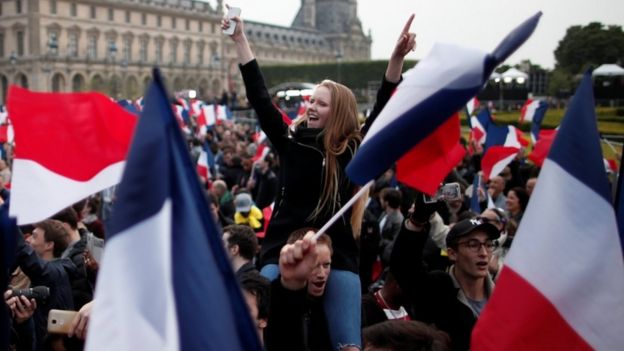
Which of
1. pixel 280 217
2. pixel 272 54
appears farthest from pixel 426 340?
pixel 272 54

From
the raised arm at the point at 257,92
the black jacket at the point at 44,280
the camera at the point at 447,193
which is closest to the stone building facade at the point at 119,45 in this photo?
the black jacket at the point at 44,280

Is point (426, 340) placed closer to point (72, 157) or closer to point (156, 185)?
point (156, 185)

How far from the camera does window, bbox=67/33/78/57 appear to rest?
7238 centimetres

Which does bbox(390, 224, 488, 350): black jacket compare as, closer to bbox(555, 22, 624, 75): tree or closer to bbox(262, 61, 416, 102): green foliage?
bbox(555, 22, 624, 75): tree

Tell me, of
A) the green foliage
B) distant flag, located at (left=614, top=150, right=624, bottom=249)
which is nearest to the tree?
distant flag, located at (left=614, top=150, right=624, bottom=249)

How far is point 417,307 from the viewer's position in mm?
3248

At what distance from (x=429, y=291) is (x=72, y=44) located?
73.6 meters

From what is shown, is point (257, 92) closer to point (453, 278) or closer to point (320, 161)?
point (320, 161)

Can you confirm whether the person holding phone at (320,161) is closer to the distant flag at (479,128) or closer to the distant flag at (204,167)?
the distant flag at (204,167)

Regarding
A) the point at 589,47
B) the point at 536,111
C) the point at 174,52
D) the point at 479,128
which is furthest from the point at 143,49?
the point at 479,128

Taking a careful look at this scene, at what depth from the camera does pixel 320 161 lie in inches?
120

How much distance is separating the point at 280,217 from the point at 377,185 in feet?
18.3

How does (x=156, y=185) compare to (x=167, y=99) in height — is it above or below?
below

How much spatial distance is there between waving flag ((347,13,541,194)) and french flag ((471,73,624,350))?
0.85 ft
